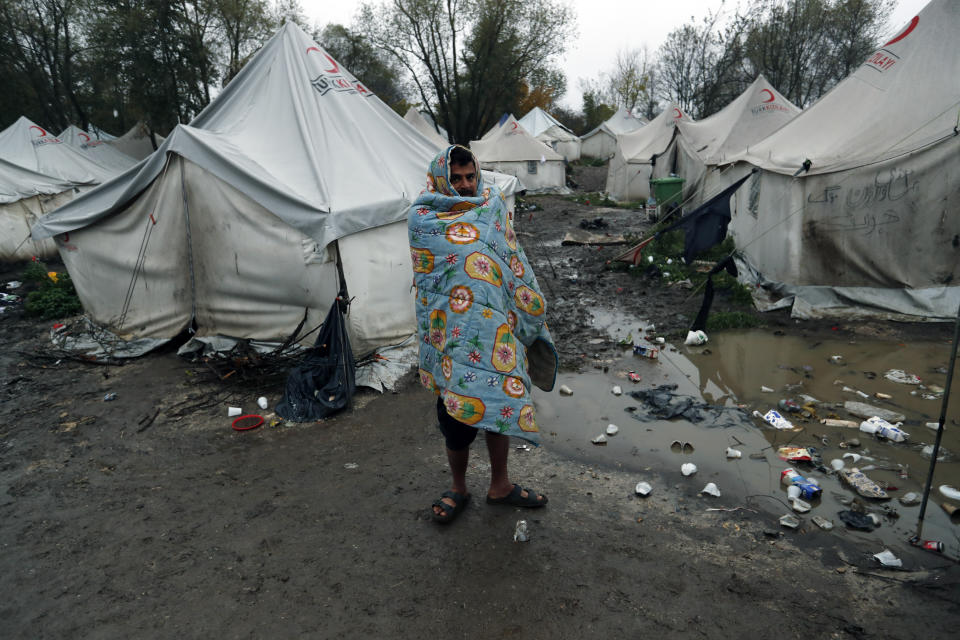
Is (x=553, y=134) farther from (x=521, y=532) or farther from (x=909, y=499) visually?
(x=521, y=532)

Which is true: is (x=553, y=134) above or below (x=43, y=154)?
above

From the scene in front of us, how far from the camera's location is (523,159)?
2166cm

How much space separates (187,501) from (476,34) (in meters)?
29.0

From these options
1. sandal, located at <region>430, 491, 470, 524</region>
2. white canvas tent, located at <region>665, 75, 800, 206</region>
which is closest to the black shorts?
sandal, located at <region>430, 491, 470, 524</region>

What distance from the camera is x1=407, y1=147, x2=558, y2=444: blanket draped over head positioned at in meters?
2.49

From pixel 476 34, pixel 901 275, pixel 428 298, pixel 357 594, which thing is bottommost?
pixel 357 594

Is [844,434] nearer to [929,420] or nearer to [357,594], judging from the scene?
[929,420]

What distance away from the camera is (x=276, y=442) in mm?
4082

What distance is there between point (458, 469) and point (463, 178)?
159cm

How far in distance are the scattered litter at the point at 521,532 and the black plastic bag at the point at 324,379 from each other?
7.26 feet

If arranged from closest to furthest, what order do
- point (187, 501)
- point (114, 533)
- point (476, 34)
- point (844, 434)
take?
1. point (114, 533)
2. point (187, 501)
3. point (844, 434)
4. point (476, 34)

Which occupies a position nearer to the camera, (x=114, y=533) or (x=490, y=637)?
(x=490, y=637)

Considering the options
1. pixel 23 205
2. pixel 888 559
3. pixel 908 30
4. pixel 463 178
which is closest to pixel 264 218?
pixel 463 178

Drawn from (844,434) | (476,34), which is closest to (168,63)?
(476,34)
